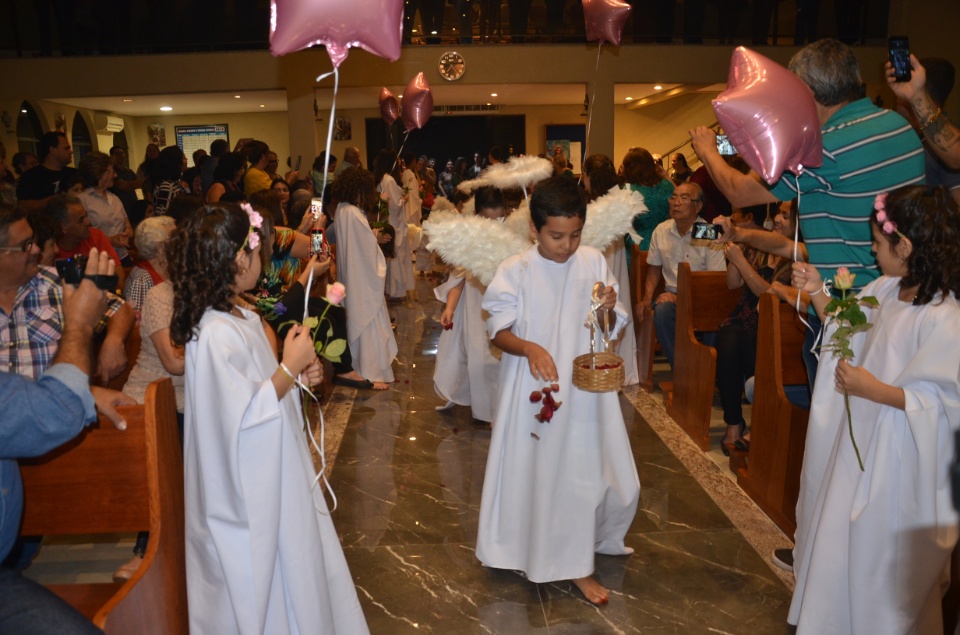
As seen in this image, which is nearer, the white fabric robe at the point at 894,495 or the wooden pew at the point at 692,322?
the white fabric robe at the point at 894,495

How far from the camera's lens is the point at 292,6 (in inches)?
127

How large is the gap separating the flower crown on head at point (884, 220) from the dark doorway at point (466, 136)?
68.3 ft

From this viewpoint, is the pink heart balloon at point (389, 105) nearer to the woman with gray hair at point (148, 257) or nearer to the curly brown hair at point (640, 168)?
the curly brown hair at point (640, 168)

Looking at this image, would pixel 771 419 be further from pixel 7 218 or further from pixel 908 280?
pixel 7 218

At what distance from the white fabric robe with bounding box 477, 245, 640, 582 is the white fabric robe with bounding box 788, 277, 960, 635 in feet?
2.92

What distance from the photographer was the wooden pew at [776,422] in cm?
378

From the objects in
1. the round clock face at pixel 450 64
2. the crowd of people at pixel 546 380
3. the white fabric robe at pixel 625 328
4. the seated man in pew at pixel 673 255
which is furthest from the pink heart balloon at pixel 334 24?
the round clock face at pixel 450 64

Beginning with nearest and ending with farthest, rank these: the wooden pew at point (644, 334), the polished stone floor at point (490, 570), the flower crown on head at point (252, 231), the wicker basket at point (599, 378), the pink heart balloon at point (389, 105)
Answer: the flower crown on head at point (252, 231), the wicker basket at point (599, 378), the polished stone floor at point (490, 570), the wooden pew at point (644, 334), the pink heart balloon at point (389, 105)

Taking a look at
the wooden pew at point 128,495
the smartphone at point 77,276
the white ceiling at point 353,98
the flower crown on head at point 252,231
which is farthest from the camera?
the white ceiling at point 353,98

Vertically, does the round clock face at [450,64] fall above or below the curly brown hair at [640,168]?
above

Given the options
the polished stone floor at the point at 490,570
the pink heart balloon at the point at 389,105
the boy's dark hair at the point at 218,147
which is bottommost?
the polished stone floor at the point at 490,570

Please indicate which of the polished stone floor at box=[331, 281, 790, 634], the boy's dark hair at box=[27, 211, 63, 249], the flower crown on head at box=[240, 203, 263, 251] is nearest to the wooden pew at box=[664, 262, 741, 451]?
the polished stone floor at box=[331, 281, 790, 634]

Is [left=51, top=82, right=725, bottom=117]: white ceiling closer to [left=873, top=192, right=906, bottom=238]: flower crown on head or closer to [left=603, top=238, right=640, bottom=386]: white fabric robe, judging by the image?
[left=603, top=238, right=640, bottom=386]: white fabric robe

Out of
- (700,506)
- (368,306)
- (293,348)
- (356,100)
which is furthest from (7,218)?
(356,100)
